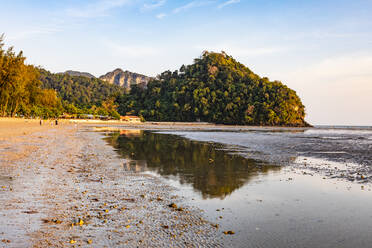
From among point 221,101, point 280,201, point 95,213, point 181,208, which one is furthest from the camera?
point 221,101

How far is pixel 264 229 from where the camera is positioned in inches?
230

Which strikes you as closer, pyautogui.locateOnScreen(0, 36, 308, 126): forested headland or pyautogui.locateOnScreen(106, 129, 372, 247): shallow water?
pyautogui.locateOnScreen(106, 129, 372, 247): shallow water

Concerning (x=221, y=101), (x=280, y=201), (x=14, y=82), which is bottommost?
(x=280, y=201)

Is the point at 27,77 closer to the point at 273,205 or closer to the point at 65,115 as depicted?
the point at 65,115

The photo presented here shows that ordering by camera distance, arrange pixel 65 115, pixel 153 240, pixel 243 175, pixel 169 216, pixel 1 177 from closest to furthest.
→ 1. pixel 153 240
2. pixel 169 216
3. pixel 1 177
4. pixel 243 175
5. pixel 65 115

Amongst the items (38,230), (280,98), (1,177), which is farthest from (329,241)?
(280,98)

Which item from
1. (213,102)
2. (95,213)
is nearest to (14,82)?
(95,213)

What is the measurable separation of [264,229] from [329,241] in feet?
3.82

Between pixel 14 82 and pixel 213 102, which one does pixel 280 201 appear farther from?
pixel 213 102

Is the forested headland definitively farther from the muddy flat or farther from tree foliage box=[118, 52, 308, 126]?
the muddy flat

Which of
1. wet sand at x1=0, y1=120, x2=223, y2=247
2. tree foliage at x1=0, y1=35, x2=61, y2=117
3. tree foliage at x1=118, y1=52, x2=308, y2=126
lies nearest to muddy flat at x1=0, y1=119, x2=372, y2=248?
wet sand at x1=0, y1=120, x2=223, y2=247

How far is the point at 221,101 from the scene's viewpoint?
6742 inches

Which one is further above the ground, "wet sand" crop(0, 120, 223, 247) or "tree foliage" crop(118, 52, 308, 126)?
"tree foliage" crop(118, 52, 308, 126)

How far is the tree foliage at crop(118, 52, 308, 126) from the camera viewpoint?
160125 millimetres
